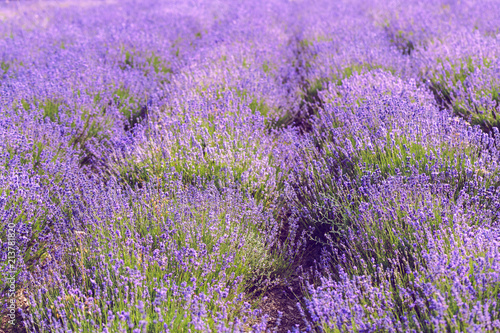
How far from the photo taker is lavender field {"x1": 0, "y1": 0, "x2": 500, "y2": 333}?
1.74m

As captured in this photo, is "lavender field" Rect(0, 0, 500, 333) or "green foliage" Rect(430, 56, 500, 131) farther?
"green foliage" Rect(430, 56, 500, 131)

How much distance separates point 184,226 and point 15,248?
91 cm

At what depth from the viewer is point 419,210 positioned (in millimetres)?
2105

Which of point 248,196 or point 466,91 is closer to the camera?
point 248,196

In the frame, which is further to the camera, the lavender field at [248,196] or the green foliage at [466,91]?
the green foliage at [466,91]

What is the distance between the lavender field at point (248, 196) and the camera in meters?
1.74

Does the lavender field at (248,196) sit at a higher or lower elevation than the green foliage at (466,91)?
lower

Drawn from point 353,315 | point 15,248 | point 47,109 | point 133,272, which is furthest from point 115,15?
point 353,315

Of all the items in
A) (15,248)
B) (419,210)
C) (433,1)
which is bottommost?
(15,248)

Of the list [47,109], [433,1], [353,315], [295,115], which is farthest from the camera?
[433,1]

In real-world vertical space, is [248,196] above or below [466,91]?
below

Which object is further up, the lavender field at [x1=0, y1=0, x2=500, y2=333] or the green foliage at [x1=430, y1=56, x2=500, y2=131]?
the green foliage at [x1=430, y1=56, x2=500, y2=131]

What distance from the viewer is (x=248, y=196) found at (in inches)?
103

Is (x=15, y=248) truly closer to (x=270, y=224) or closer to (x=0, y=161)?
(x=0, y=161)
